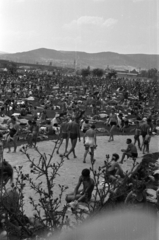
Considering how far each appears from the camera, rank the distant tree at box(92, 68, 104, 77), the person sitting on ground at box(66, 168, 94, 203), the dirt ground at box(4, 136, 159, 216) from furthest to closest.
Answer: the distant tree at box(92, 68, 104, 77), the dirt ground at box(4, 136, 159, 216), the person sitting on ground at box(66, 168, 94, 203)

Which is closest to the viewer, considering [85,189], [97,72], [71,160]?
[85,189]

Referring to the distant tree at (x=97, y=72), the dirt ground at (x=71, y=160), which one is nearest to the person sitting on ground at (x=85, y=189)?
the dirt ground at (x=71, y=160)

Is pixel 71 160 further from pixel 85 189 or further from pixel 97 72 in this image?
pixel 97 72

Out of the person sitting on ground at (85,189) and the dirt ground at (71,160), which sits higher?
the person sitting on ground at (85,189)

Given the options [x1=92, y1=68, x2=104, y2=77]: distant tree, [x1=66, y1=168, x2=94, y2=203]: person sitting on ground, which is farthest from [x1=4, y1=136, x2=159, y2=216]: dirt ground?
[x1=92, y1=68, x2=104, y2=77]: distant tree

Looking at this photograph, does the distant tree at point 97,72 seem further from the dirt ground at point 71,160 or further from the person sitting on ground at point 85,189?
the person sitting on ground at point 85,189

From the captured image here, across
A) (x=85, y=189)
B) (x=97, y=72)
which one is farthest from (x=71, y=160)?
(x=97, y=72)

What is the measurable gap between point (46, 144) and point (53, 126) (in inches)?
86.4

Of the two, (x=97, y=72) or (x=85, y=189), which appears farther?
(x=97, y=72)

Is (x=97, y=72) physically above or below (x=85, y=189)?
above

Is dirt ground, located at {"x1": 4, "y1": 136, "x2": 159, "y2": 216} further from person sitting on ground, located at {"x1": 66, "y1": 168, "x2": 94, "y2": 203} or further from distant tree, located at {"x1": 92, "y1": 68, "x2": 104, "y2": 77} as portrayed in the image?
distant tree, located at {"x1": 92, "y1": 68, "x2": 104, "y2": 77}

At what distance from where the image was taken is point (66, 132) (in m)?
8.72

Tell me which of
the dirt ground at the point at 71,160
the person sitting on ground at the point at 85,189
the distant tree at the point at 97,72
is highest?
the distant tree at the point at 97,72

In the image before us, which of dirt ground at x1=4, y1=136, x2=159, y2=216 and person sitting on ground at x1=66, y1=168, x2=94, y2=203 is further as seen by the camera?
dirt ground at x1=4, y1=136, x2=159, y2=216
